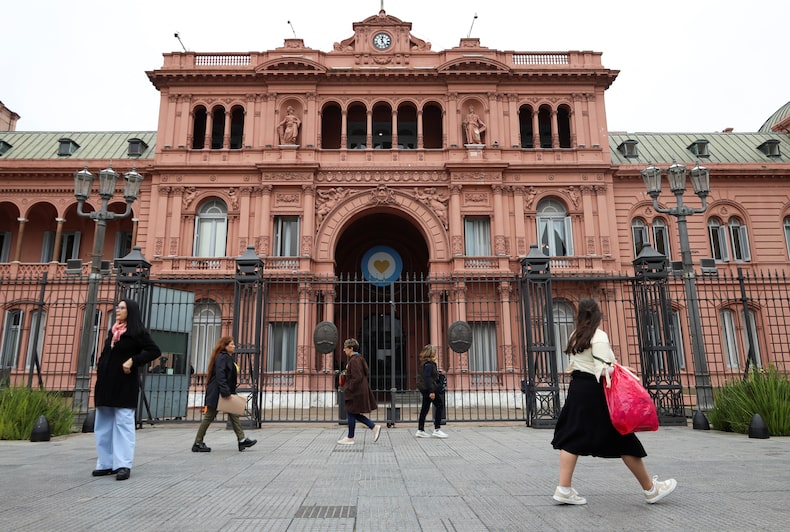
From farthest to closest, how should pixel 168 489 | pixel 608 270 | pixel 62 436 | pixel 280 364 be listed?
pixel 608 270 → pixel 280 364 → pixel 62 436 → pixel 168 489

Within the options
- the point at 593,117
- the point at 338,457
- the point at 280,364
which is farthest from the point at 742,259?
the point at 338,457

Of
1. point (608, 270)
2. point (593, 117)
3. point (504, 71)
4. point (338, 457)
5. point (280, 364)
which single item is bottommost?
point (338, 457)

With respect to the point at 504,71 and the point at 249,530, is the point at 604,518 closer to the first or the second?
the point at 249,530

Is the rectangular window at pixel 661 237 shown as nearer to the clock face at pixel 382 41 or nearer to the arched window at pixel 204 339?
the clock face at pixel 382 41

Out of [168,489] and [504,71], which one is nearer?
[168,489]

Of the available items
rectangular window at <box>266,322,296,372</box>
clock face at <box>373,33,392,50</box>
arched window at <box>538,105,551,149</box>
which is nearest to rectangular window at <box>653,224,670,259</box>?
arched window at <box>538,105,551,149</box>

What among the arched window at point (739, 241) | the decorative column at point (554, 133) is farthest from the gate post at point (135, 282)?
the arched window at point (739, 241)

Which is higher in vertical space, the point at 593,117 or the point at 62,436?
the point at 593,117

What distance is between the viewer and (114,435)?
6.42 metres

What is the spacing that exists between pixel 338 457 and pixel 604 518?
15.0ft

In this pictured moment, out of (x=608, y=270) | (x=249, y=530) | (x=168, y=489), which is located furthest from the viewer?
(x=608, y=270)

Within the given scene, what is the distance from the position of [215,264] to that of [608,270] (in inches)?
710

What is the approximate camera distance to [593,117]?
2539 cm

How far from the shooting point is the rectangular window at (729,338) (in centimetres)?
2361
